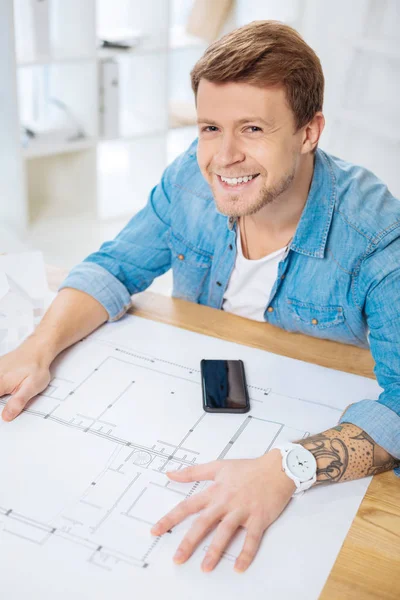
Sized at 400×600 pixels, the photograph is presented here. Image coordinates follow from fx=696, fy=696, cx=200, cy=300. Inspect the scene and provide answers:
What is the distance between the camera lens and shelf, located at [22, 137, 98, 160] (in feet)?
9.60

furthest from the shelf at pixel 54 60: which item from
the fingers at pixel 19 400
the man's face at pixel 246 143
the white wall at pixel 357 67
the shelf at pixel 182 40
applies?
the fingers at pixel 19 400

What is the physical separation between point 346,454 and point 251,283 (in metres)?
0.53

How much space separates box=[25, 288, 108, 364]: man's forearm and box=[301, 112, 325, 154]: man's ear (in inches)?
19.6

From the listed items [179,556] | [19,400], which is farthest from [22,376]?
[179,556]

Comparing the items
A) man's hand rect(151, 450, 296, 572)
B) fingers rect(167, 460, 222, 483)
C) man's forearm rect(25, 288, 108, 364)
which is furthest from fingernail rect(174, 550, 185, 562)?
man's forearm rect(25, 288, 108, 364)

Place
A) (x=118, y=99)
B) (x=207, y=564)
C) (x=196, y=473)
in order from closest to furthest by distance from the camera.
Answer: (x=207, y=564), (x=196, y=473), (x=118, y=99)

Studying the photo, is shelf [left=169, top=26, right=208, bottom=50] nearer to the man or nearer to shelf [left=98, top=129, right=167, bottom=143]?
shelf [left=98, top=129, right=167, bottom=143]

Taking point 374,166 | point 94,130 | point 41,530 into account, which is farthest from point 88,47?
point 41,530

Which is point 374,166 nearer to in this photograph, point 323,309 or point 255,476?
point 323,309

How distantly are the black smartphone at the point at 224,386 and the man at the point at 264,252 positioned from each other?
5.1 inches

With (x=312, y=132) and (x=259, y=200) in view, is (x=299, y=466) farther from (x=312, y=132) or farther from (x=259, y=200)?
(x=312, y=132)

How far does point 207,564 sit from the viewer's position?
33.5 inches

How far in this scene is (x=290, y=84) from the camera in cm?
121

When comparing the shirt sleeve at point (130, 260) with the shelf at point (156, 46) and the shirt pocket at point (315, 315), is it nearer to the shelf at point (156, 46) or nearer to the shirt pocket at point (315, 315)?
the shirt pocket at point (315, 315)
